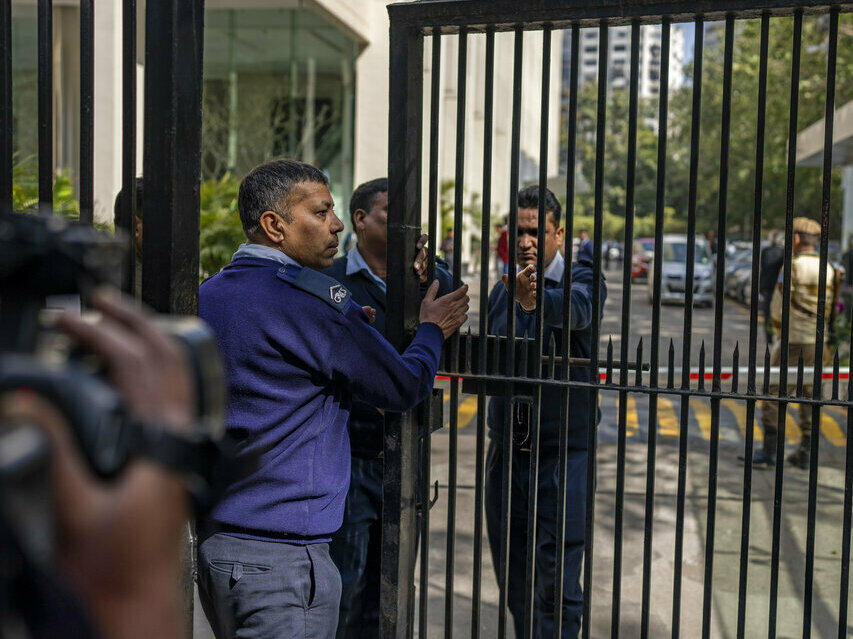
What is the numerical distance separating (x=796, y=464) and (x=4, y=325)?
823cm

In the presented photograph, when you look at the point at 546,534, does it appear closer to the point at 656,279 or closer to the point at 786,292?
the point at 656,279

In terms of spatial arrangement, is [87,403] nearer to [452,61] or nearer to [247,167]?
[247,167]

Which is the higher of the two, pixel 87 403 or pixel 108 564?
pixel 87 403

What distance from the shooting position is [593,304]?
3.45 m

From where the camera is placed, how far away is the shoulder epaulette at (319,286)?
2.84 meters

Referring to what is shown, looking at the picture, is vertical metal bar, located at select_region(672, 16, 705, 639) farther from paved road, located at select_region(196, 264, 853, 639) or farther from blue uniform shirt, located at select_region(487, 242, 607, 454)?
blue uniform shirt, located at select_region(487, 242, 607, 454)

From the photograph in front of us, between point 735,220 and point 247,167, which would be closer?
point 247,167

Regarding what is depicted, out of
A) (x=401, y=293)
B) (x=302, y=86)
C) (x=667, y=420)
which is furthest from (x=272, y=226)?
(x=302, y=86)

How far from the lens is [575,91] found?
10.8ft

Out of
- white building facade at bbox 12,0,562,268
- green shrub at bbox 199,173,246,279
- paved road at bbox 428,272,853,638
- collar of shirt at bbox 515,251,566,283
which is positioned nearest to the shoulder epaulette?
collar of shirt at bbox 515,251,566,283

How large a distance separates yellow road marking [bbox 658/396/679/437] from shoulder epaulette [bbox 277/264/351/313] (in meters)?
7.78

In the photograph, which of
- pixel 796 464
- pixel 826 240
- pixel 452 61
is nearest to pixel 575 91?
pixel 826 240

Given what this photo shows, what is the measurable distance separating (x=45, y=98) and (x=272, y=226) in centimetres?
73

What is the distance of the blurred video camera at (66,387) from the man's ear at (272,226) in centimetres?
192
